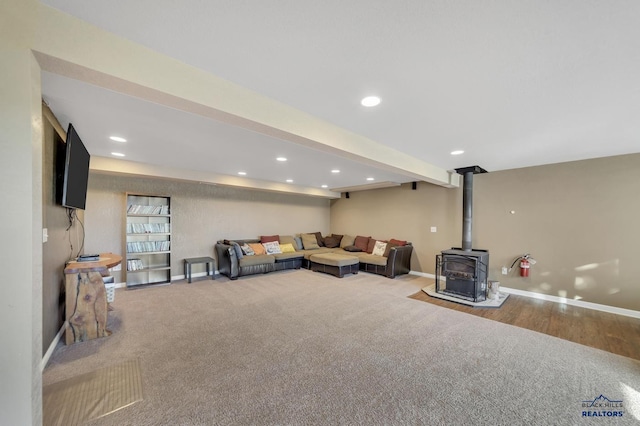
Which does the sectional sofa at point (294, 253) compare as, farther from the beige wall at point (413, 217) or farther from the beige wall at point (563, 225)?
the beige wall at point (563, 225)

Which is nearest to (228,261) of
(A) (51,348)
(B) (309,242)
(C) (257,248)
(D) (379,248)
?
(C) (257,248)

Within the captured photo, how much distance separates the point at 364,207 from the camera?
7.86 m

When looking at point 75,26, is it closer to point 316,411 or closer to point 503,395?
point 316,411

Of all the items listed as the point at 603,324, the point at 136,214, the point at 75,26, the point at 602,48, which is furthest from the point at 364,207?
the point at 75,26

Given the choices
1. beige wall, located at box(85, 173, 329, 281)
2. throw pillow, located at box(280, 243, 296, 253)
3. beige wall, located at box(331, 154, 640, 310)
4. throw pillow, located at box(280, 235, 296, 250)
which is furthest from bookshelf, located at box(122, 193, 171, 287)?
beige wall, located at box(331, 154, 640, 310)

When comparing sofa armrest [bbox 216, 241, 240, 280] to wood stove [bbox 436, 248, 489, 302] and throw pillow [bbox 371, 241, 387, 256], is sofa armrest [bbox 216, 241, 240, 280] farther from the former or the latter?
wood stove [bbox 436, 248, 489, 302]

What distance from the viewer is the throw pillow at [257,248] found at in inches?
249

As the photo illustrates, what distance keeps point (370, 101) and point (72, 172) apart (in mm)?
3247

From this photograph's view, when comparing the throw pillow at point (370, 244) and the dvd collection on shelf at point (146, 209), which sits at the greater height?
the dvd collection on shelf at point (146, 209)

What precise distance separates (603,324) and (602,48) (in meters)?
3.85

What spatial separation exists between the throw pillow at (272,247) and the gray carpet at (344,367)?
272 centimetres

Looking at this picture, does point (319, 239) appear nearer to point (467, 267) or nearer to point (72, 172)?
point (467, 267)

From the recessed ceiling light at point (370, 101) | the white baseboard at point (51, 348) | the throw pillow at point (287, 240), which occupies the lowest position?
the white baseboard at point (51, 348)

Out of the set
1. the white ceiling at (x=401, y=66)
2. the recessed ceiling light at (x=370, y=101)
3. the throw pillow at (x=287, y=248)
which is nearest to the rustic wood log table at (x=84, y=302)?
the white ceiling at (x=401, y=66)
